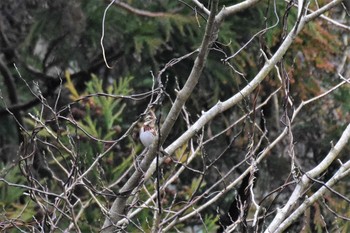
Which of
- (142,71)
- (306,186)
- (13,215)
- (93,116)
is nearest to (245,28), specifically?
(142,71)

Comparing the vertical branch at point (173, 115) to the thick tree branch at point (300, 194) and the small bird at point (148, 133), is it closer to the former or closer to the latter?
the small bird at point (148, 133)

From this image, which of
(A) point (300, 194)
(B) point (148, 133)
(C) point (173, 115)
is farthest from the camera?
(B) point (148, 133)

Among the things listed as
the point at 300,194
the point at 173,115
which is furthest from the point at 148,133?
the point at 300,194

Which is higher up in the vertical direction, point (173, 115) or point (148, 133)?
point (173, 115)

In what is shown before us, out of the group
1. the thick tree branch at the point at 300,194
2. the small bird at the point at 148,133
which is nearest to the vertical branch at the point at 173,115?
the small bird at the point at 148,133

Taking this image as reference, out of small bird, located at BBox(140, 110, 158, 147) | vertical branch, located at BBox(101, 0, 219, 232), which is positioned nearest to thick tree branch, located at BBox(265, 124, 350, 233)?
vertical branch, located at BBox(101, 0, 219, 232)

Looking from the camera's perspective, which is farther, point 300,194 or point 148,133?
point 148,133

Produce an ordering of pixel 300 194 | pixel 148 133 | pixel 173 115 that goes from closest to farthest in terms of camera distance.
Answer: pixel 173 115 < pixel 300 194 < pixel 148 133

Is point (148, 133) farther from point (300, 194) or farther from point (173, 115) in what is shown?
point (300, 194)

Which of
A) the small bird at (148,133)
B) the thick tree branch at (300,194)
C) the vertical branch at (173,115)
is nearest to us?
the vertical branch at (173,115)

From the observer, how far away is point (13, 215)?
5676mm

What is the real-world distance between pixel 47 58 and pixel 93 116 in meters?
1.20

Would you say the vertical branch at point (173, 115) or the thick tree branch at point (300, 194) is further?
the thick tree branch at point (300, 194)

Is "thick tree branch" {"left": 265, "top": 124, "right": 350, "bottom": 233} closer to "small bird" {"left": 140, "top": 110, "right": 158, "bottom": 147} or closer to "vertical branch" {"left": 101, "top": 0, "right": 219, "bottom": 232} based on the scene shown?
"vertical branch" {"left": 101, "top": 0, "right": 219, "bottom": 232}
